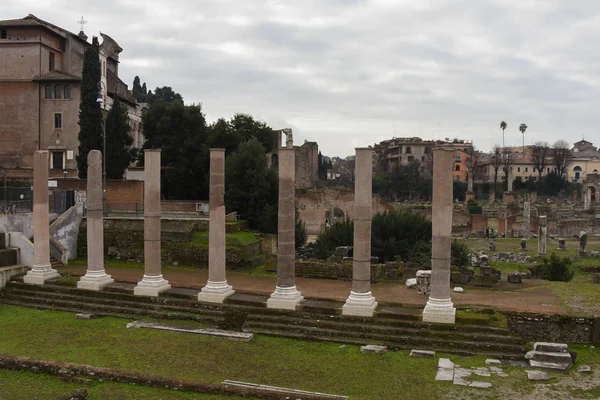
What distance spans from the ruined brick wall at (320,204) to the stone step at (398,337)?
26.7m

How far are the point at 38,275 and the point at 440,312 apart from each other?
13.1 meters

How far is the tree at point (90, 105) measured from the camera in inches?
1258

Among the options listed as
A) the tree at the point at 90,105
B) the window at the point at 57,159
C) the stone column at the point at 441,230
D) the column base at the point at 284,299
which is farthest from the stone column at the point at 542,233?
the window at the point at 57,159

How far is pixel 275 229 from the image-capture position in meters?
28.6

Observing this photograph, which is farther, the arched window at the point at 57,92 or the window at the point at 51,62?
the window at the point at 51,62

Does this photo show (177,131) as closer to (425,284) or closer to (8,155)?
(8,155)

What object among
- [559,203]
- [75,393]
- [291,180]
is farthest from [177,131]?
[559,203]

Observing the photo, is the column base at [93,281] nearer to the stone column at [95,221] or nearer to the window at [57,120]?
the stone column at [95,221]

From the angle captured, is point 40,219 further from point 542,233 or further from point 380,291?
point 542,233

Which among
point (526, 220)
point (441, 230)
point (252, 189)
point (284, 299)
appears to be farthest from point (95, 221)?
point (526, 220)

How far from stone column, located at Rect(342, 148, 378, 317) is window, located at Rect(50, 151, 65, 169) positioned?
26455 millimetres

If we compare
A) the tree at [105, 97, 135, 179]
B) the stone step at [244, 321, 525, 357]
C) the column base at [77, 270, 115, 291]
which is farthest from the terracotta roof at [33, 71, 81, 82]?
the stone step at [244, 321, 525, 357]

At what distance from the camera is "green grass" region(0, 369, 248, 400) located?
400 inches

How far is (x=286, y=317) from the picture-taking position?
1524cm
